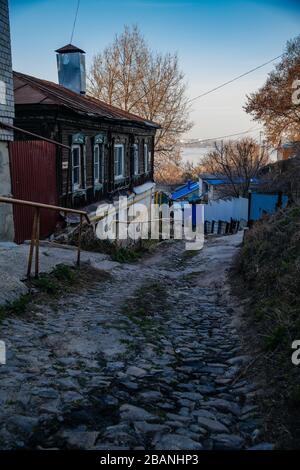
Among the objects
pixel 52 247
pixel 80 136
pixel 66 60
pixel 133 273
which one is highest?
pixel 66 60

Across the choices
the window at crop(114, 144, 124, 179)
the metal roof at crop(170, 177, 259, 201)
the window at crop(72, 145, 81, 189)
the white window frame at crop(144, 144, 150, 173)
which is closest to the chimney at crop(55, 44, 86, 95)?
the window at crop(114, 144, 124, 179)

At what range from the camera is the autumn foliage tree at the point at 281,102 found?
19391 millimetres

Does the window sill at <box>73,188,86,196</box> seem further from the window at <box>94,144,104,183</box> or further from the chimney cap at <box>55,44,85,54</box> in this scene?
the chimney cap at <box>55,44,85,54</box>

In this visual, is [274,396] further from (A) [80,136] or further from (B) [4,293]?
(A) [80,136]

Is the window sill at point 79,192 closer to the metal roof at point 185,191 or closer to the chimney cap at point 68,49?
the chimney cap at point 68,49

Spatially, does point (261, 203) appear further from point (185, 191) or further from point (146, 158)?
point (185, 191)

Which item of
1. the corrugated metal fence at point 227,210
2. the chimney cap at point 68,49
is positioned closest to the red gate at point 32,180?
the chimney cap at point 68,49

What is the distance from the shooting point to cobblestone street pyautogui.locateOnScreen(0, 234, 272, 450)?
2.68 metres

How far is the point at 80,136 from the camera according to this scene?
13164 millimetres

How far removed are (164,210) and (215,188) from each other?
9163 mm

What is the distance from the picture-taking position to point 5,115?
374 inches

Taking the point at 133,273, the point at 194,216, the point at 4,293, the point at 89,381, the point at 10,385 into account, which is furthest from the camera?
the point at 194,216

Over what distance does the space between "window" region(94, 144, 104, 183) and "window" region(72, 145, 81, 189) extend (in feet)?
5.45
